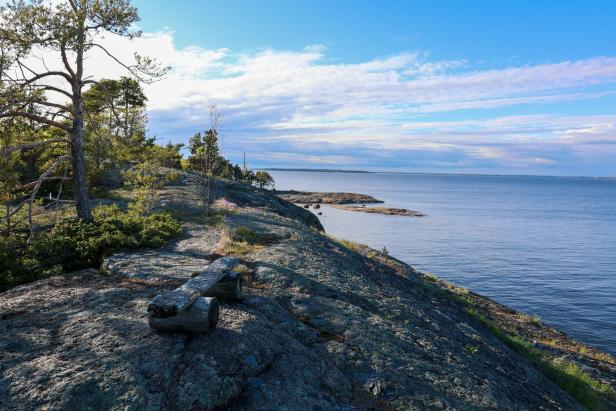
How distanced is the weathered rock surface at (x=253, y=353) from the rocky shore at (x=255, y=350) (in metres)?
0.03

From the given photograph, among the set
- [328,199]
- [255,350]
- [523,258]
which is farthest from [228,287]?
[328,199]

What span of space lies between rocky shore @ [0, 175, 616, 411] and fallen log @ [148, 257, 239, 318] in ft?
1.88

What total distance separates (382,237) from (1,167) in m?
49.9

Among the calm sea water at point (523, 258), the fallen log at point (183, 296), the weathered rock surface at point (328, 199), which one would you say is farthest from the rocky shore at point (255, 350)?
the weathered rock surface at point (328, 199)

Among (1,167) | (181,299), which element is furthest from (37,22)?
(181,299)

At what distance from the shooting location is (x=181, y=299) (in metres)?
7.64

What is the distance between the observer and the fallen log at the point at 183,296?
24.3ft

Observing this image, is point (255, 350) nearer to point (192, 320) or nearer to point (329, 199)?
point (192, 320)

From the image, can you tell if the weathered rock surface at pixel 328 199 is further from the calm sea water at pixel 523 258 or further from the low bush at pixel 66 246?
the low bush at pixel 66 246

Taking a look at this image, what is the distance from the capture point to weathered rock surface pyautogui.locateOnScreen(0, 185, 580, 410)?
6.57 metres

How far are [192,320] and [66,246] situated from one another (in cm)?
837

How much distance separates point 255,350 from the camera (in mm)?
7680

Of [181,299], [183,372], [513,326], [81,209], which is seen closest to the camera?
[183,372]

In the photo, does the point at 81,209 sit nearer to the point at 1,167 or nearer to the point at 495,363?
the point at 1,167
